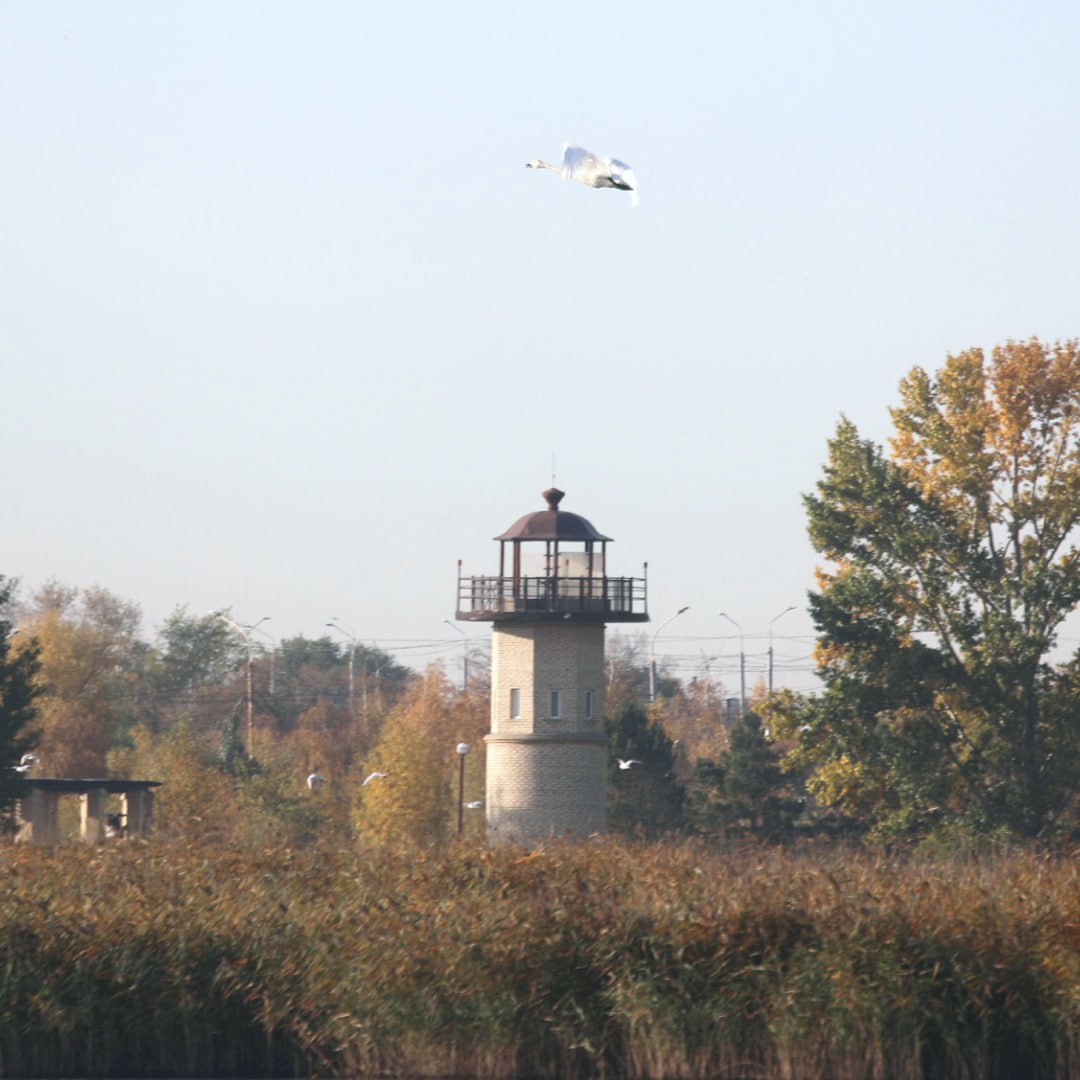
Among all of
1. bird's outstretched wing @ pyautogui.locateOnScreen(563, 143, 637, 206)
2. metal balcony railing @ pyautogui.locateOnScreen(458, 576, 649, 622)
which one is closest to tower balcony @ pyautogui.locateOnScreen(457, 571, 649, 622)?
metal balcony railing @ pyautogui.locateOnScreen(458, 576, 649, 622)

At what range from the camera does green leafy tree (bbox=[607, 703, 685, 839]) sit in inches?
2292

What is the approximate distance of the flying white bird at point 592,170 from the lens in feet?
81.0

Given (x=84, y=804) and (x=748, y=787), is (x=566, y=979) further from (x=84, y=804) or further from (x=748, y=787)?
(x=748, y=787)

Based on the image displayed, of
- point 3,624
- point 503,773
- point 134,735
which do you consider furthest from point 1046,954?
point 134,735

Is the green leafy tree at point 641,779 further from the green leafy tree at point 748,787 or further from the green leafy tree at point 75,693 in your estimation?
the green leafy tree at point 75,693

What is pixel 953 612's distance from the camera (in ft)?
150

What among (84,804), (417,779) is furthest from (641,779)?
(84,804)

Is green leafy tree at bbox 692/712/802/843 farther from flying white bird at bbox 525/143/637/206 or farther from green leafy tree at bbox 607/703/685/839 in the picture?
flying white bird at bbox 525/143/637/206

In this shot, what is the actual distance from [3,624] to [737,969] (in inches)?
1319

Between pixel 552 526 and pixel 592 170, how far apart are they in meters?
22.1

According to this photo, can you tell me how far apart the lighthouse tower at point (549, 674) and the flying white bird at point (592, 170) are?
21.3 m

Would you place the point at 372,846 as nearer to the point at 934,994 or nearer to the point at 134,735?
the point at 934,994

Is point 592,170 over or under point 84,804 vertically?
over

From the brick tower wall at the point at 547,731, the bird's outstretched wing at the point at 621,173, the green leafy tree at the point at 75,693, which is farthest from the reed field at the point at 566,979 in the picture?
the green leafy tree at the point at 75,693
